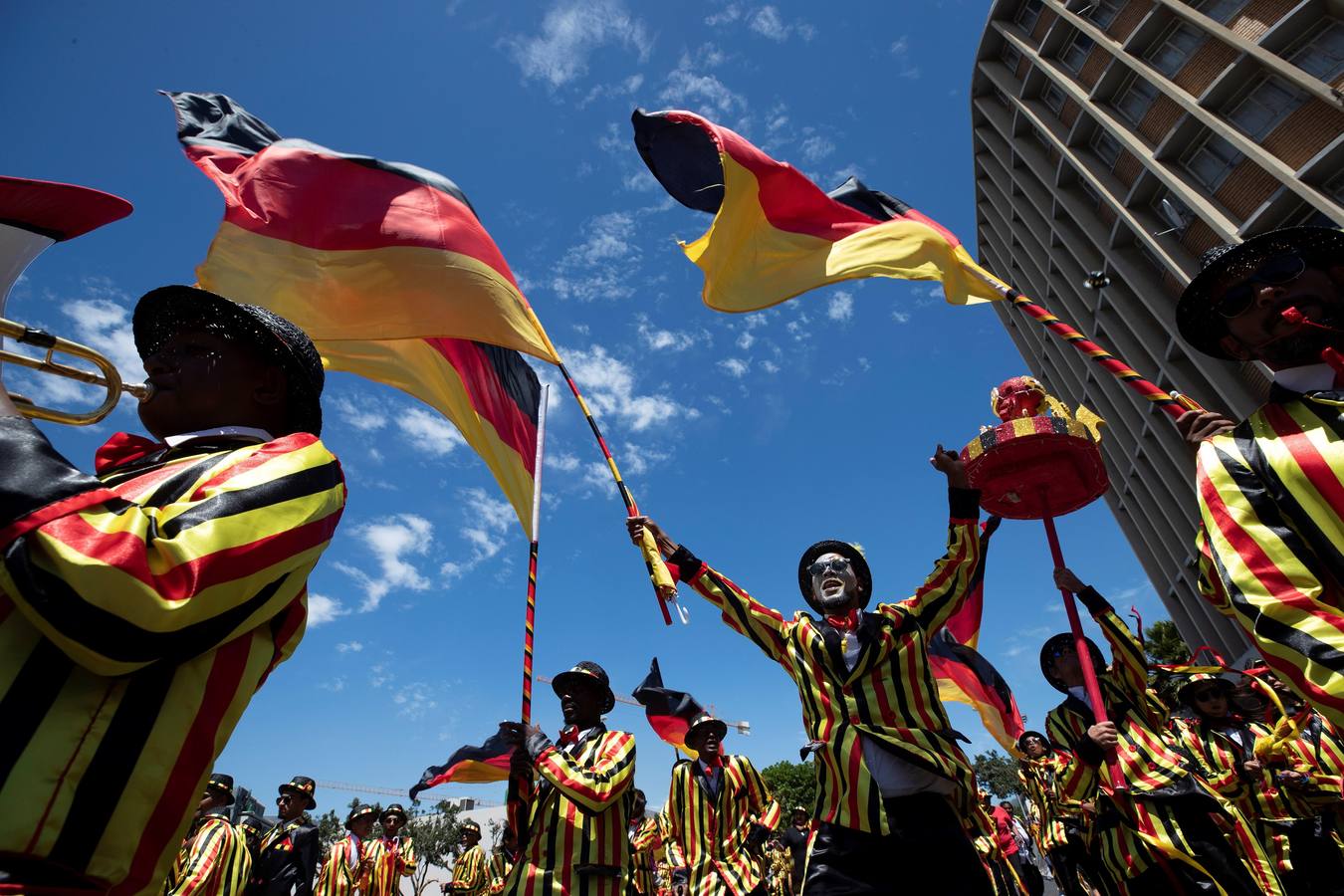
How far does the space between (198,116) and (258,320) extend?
5314 millimetres

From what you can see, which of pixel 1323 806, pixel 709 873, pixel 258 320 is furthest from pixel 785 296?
pixel 1323 806

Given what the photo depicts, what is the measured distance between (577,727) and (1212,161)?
2062 centimetres

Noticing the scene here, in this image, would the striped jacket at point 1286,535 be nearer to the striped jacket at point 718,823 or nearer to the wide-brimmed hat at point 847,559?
the wide-brimmed hat at point 847,559

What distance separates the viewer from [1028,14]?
23.2 meters

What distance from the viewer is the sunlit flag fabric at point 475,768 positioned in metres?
7.07

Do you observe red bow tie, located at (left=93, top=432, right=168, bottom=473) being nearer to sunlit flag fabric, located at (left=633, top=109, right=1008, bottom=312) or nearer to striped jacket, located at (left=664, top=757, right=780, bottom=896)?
sunlit flag fabric, located at (left=633, top=109, right=1008, bottom=312)

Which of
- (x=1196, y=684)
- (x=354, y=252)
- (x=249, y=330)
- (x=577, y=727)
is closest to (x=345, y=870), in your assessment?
(x=577, y=727)

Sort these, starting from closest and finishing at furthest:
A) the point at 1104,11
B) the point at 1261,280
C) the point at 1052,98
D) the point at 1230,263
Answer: the point at 1261,280
the point at 1230,263
the point at 1104,11
the point at 1052,98

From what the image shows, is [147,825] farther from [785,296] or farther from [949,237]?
[949,237]

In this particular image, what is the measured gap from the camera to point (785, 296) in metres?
5.71

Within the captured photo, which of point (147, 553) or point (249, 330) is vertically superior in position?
point (249, 330)

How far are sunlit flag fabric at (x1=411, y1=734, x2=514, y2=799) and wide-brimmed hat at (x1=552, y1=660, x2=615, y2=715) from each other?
1469mm

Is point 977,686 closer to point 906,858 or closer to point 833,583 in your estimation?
point 833,583

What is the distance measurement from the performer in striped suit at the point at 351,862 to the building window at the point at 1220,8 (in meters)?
24.3
